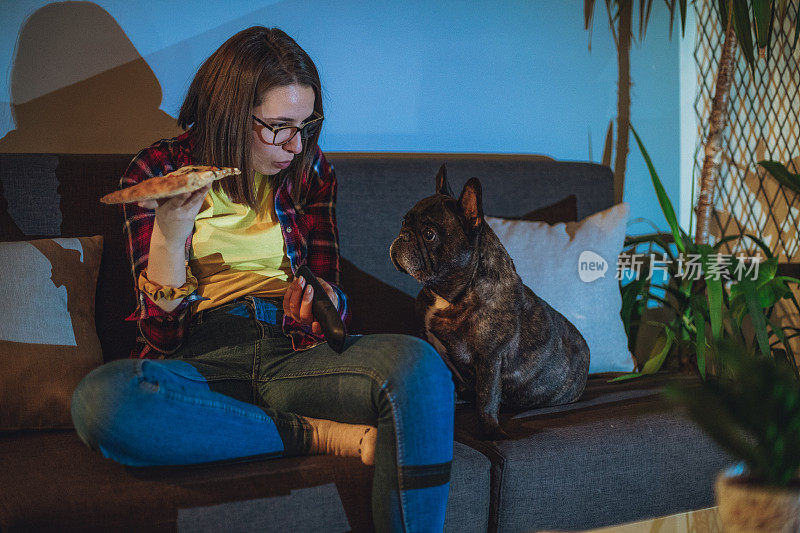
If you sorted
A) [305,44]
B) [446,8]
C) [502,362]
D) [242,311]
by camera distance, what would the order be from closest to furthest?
Answer: [242,311]
[502,362]
[305,44]
[446,8]

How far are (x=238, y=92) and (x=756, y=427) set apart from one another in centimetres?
114

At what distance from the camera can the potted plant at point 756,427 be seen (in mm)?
613

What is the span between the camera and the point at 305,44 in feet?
6.70

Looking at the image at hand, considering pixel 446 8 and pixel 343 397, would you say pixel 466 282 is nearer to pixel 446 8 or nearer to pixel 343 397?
A: pixel 343 397

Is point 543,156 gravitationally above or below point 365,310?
above

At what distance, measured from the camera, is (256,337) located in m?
1.33

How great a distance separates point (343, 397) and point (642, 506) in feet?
2.40

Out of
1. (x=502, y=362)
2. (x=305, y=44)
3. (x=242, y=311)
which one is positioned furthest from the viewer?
(x=305, y=44)

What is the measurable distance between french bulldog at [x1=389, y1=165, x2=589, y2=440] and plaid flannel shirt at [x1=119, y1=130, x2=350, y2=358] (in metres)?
0.20

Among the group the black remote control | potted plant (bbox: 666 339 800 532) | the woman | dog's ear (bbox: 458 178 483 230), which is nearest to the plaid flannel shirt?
the woman

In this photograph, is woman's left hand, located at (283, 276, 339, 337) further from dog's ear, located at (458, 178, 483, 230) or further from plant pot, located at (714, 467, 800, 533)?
plant pot, located at (714, 467, 800, 533)

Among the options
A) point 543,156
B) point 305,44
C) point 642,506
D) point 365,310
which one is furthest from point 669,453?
point 305,44

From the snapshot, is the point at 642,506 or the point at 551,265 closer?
the point at 642,506

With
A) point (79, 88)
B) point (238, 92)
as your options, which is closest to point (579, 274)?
point (238, 92)
